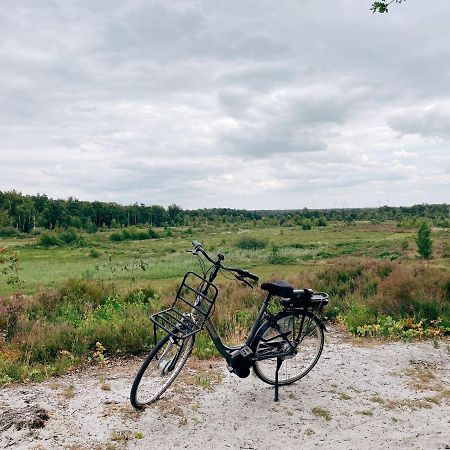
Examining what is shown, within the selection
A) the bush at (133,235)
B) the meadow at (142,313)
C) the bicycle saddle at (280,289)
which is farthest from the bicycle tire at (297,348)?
the bush at (133,235)

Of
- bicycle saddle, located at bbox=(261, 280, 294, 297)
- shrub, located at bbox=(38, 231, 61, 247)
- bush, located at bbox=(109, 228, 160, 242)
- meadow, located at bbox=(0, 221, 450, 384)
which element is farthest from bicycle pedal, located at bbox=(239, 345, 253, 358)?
bush, located at bbox=(109, 228, 160, 242)

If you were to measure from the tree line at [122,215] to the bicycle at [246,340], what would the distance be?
80978mm

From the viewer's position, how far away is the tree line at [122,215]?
294ft

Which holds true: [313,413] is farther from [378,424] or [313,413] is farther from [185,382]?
[185,382]

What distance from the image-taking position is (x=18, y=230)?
86125mm

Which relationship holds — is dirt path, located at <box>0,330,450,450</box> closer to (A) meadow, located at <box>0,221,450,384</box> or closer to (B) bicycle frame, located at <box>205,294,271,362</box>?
(B) bicycle frame, located at <box>205,294,271,362</box>

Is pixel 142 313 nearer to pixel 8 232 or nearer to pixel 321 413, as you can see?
pixel 321 413

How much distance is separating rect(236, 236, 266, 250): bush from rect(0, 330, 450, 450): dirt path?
49.3 meters

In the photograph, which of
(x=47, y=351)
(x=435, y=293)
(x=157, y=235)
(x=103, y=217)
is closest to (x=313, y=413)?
(x=47, y=351)

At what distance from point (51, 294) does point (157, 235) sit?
78.3m

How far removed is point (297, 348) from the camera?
17.2 ft

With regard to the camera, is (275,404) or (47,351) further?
(47,351)

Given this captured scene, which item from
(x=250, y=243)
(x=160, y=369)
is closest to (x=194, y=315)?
(x=160, y=369)

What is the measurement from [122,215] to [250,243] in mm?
61362
